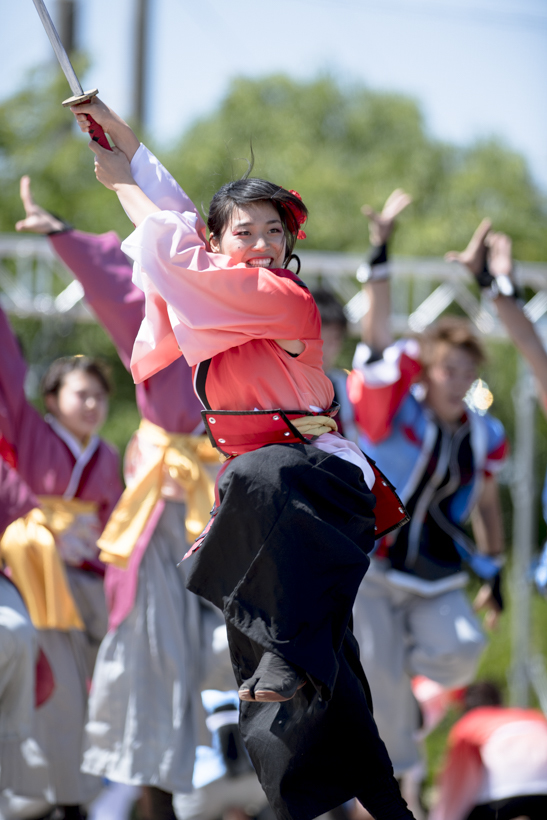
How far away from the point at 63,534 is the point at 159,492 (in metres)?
0.60

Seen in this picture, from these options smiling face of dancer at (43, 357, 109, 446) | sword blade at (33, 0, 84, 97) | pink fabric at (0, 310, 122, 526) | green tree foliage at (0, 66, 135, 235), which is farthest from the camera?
green tree foliage at (0, 66, 135, 235)

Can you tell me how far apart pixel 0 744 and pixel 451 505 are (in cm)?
197

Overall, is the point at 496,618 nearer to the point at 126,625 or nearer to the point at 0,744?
the point at 126,625

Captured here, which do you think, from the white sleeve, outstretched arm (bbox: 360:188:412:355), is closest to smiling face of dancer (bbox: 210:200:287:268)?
the white sleeve

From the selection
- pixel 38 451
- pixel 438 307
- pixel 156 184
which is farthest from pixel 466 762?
pixel 438 307

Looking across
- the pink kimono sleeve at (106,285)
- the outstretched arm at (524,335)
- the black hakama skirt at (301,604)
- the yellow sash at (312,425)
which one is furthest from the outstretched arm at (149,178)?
the outstretched arm at (524,335)

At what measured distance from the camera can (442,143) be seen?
1645 cm

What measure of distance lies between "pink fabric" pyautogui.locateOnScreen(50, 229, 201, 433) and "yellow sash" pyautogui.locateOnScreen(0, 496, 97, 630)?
0.67m

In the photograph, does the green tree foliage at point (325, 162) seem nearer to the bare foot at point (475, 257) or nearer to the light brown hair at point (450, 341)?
the light brown hair at point (450, 341)

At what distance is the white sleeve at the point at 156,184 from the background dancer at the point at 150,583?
0.97 metres

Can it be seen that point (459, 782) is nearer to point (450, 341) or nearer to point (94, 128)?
point (450, 341)

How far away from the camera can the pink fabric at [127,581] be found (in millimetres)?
3180

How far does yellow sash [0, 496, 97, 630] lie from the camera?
342cm

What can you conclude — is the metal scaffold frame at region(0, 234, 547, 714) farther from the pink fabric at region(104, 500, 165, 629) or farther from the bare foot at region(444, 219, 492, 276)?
the pink fabric at region(104, 500, 165, 629)
